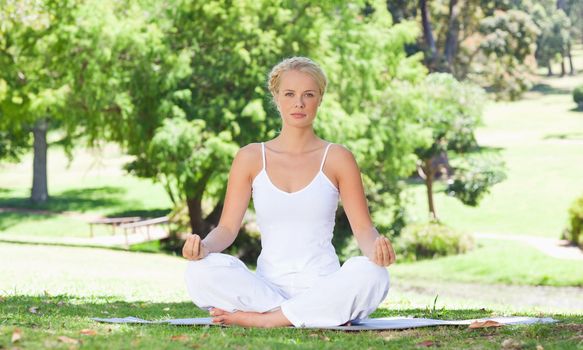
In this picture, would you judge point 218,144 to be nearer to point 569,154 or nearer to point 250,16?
point 250,16

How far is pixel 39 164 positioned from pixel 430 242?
1901 centimetres

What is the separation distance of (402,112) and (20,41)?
32.6 ft

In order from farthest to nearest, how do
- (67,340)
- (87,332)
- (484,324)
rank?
Result: (484,324), (87,332), (67,340)

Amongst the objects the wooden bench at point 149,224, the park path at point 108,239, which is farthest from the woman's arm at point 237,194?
the wooden bench at point 149,224

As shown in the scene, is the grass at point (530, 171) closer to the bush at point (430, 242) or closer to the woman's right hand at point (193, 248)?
the bush at point (430, 242)

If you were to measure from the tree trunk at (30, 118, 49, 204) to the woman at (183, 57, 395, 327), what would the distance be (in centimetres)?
3291

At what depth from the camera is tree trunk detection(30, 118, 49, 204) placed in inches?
1495

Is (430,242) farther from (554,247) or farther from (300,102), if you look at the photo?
(300,102)

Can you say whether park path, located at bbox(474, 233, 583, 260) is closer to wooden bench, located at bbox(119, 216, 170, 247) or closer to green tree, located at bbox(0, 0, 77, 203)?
wooden bench, located at bbox(119, 216, 170, 247)

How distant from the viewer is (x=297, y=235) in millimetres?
5754

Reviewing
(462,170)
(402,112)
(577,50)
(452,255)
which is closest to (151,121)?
(402,112)

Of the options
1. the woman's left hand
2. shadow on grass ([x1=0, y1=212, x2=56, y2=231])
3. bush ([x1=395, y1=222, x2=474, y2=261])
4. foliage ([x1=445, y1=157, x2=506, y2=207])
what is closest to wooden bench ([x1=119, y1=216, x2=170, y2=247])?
shadow on grass ([x1=0, y1=212, x2=56, y2=231])

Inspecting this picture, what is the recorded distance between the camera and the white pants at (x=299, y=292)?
5.50m

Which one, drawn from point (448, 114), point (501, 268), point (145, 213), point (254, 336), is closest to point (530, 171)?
point (448, 114)
